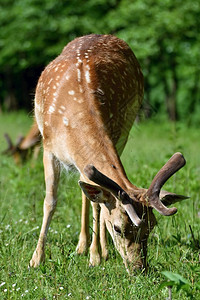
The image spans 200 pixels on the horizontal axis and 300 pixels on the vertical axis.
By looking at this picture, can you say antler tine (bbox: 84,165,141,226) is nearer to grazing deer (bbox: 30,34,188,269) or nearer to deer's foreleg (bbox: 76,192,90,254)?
grazing deer (bbox: 30,34,188,269)

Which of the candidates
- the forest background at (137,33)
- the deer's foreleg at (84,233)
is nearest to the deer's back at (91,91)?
the deer's foreleg at (84,233)

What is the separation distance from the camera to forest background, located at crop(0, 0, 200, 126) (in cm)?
1795

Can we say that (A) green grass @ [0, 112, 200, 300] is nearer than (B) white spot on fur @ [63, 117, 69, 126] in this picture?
Yes

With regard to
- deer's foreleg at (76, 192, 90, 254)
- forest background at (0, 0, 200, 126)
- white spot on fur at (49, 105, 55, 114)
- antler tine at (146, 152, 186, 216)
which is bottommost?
forest background at (0, 0, 200, 126)

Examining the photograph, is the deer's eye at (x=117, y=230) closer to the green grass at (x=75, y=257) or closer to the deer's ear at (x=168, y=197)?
the green grass at (x=75, y=257)

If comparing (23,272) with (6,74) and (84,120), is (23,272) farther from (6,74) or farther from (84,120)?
(6,74)

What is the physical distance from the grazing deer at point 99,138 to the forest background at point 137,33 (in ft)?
40.2

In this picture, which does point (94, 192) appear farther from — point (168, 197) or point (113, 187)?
point (168, 197)

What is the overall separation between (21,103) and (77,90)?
24.3 meters

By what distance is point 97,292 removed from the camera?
3.50 meters

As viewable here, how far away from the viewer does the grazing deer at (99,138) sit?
375 cm

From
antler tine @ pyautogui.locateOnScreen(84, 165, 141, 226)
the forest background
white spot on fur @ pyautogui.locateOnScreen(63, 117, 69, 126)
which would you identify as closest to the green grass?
antler tine @ pyautogui.locateOnScreen(84, 165, 141, 226)

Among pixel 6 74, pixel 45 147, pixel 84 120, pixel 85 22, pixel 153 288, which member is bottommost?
pixel 6 74

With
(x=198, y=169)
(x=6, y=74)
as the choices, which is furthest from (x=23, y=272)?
(x=6, y=74)
